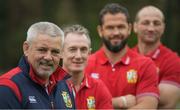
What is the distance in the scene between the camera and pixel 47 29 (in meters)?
6.38

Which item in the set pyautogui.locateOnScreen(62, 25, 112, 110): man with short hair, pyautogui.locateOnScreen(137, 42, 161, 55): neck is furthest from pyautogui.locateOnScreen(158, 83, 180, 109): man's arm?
pyautogui.locateOnScreen(62, 25, 112, 110): man with short hair

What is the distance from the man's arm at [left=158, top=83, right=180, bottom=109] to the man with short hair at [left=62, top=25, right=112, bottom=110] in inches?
46.7

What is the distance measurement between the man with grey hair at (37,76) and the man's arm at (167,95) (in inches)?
100

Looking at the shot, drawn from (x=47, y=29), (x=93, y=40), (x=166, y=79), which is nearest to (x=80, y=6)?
(x=93, y=40)

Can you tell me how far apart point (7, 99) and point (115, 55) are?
3.05 metres

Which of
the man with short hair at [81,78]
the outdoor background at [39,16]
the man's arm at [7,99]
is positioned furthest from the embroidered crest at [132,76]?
the outdoor background at [39,16]

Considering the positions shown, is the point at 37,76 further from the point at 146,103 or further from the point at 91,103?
the point at 146,103

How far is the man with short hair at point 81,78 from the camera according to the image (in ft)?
25.6

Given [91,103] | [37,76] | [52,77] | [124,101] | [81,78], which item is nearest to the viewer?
[37,76]

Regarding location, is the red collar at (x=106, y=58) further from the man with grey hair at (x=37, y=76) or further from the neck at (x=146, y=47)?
the man with grey hair at (x=37, y=76)

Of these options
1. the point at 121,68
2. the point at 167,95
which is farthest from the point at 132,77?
the point at 167,95

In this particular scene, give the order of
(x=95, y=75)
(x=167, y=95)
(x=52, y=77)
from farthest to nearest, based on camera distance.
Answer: (x=167, y=95), (x=95, y=75), (x=52, y=77)

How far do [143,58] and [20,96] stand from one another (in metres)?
2.78

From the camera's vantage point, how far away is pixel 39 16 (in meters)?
21.5
